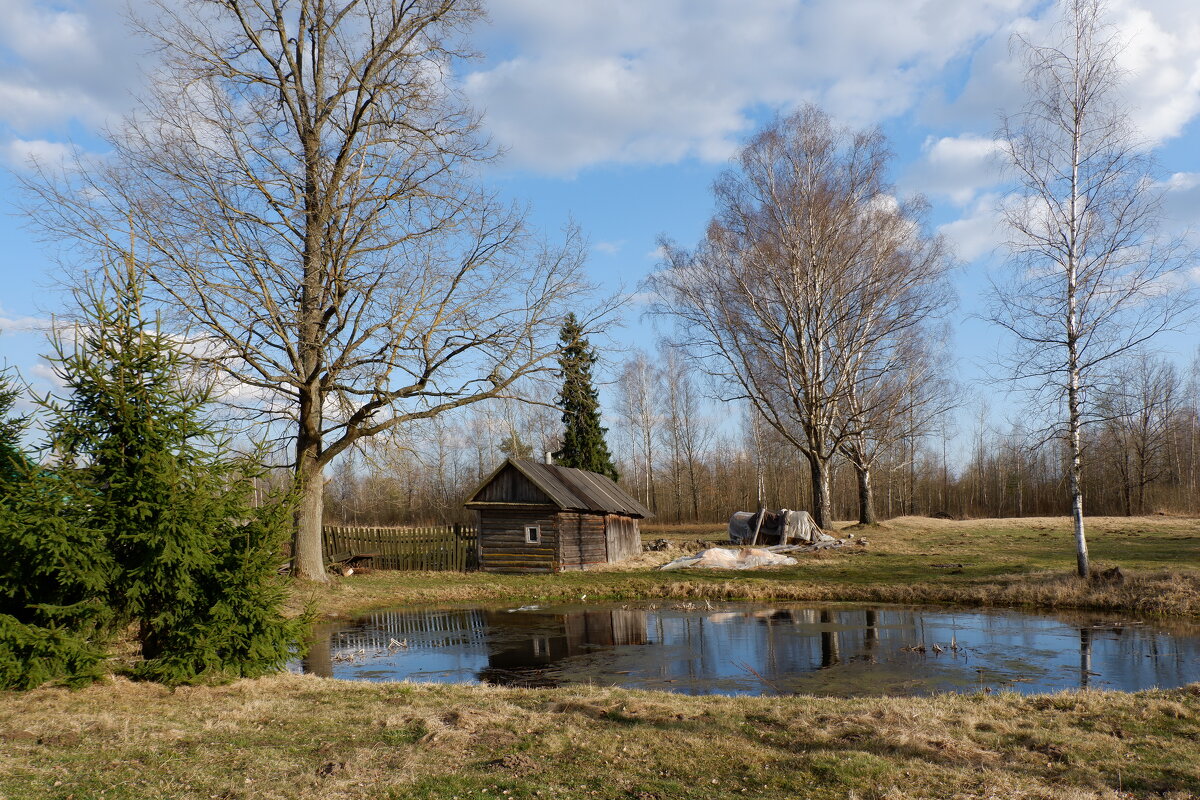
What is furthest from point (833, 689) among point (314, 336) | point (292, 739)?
point (314, 336)

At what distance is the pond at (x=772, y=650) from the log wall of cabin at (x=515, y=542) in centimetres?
713

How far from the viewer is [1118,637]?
536 inches

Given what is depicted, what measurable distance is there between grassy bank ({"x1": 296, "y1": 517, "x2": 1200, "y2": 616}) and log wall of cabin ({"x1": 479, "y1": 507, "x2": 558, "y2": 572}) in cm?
109

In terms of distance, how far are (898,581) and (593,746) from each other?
1552cm

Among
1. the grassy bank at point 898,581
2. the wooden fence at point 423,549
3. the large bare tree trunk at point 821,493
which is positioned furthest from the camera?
the large bare tree trunk at point 821,493

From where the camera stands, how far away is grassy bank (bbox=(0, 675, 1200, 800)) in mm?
5602

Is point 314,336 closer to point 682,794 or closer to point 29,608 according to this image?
point 29,608

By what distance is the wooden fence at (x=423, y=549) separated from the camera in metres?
26.6

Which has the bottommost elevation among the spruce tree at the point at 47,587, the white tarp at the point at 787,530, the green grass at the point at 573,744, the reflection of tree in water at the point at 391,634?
the reflection of tree in water at the point at 391,634

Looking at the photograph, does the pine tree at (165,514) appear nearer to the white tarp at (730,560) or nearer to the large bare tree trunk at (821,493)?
the white tarp at (730,560)

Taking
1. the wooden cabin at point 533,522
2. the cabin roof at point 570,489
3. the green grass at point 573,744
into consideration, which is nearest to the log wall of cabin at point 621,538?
the cabin roof at point 570,489

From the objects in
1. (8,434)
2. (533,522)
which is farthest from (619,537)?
(8,434)

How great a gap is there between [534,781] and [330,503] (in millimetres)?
71888

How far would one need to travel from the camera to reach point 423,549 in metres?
26.6
